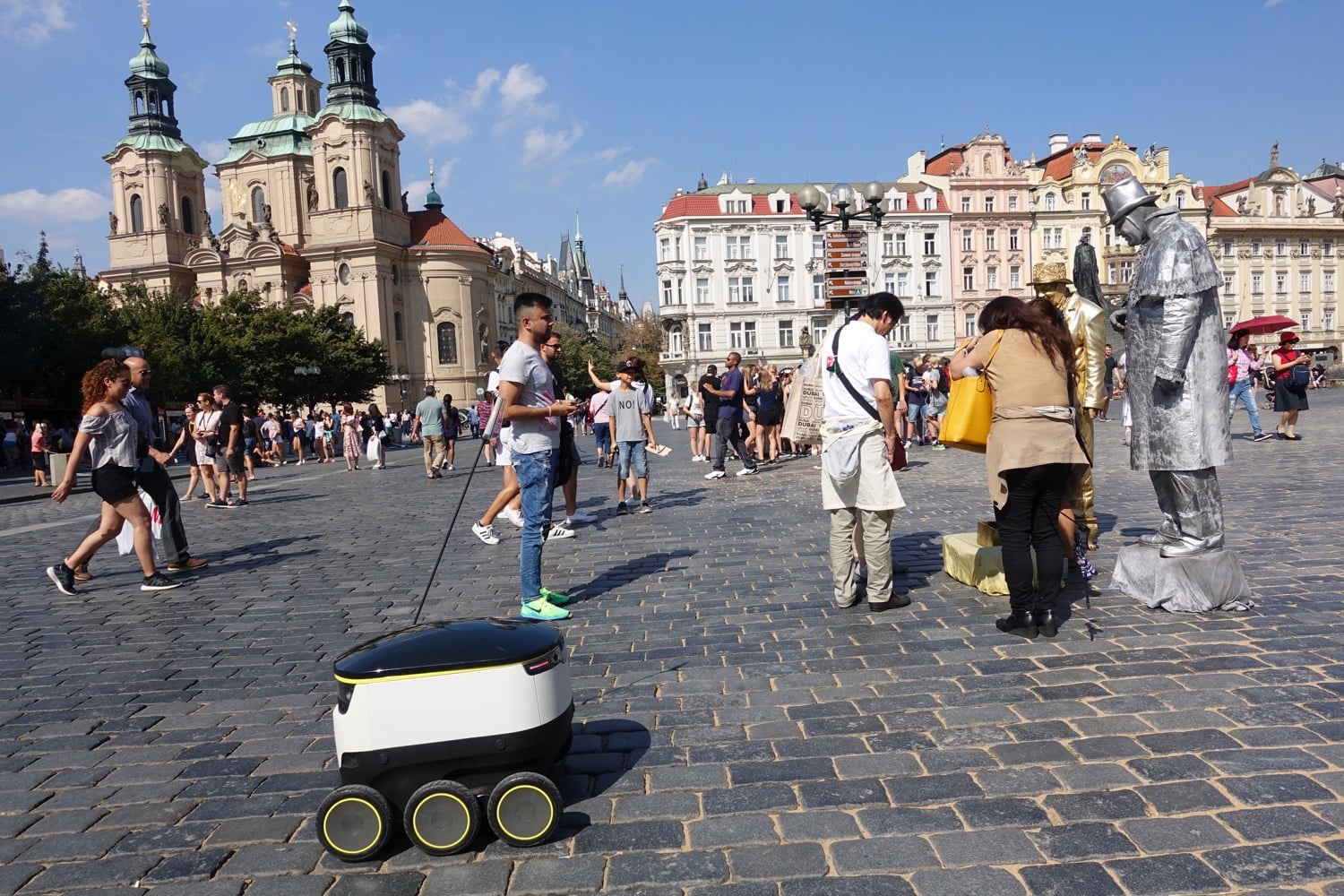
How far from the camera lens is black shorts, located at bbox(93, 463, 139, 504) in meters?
7.62

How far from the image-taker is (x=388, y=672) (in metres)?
2.88

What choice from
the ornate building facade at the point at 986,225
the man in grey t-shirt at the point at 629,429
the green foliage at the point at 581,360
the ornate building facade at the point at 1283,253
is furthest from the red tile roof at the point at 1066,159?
the man in grey t-shirt at the point at 629,429

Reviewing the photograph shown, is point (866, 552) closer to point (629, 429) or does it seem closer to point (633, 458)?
point (629, 429)

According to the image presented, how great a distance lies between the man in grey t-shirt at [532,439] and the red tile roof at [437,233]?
71.6m

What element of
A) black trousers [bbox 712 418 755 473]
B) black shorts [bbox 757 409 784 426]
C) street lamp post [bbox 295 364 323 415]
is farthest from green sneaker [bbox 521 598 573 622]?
street lamp post [bbox 295 364 323 415]

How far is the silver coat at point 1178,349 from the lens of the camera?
5027 millimetres

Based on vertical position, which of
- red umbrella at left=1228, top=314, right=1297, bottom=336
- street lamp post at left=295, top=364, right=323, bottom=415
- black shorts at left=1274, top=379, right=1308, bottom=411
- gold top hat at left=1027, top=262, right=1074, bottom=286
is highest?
street lamp post at left=295, top=364, right=323, bottom=415

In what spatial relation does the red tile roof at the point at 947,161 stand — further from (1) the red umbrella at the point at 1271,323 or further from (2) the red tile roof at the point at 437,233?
(1) the red umbrella at the point at 1271,323

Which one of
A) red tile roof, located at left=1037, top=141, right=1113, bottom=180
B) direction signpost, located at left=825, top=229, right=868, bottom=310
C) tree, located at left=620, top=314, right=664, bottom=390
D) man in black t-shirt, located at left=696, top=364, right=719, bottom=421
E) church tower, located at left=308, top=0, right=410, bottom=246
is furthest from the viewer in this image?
tree, located at left=620, top=314, right=664, bottom=390

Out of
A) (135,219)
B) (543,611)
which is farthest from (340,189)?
(543,611)

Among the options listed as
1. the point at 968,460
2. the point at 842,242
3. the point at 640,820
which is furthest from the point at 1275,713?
the point at 842,242

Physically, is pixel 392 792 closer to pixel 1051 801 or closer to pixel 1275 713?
pixel 1051 801

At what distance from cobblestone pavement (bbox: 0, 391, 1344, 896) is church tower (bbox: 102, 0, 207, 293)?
7847 cm

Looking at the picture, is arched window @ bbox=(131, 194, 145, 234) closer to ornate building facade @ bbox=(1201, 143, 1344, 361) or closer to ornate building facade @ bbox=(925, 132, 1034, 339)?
ornate building facade @ bbox=(925, 132, 1034, 339)
